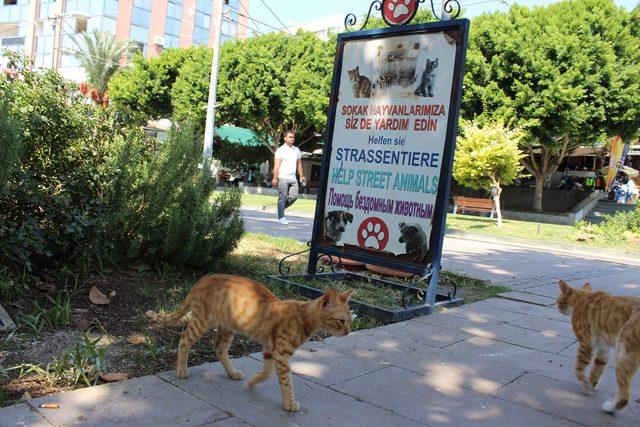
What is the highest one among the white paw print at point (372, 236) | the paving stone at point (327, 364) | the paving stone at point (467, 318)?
the white paw print at point (372, 236)

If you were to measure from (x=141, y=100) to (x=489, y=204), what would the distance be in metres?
26.9

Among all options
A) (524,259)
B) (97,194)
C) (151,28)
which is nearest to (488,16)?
(524,259)

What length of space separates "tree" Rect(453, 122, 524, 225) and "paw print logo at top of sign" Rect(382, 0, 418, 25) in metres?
13.5

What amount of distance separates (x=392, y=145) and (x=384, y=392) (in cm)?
304

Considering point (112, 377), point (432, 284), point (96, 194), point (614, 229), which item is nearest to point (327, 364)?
point (112, 377)

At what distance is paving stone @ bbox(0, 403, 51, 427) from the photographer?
251 centimetres

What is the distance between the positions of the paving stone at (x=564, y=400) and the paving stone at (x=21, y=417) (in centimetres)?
272

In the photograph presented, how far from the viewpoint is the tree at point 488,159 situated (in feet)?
60.9

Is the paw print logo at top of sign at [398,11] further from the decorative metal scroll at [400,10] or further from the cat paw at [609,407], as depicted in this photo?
the cat paw at [609,407]

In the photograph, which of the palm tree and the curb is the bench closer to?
the curb

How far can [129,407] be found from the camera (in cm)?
281

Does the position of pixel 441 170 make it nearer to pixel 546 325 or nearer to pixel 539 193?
pixel 546 325

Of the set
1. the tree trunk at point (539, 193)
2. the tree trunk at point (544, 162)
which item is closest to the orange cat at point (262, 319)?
the tree trunk at point (544, 162)

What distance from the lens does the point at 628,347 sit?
3066 millimetres
